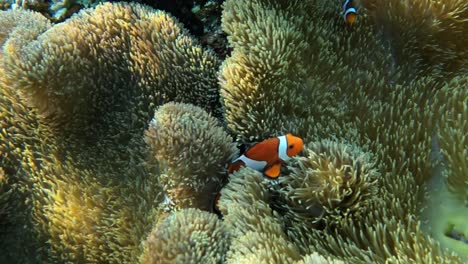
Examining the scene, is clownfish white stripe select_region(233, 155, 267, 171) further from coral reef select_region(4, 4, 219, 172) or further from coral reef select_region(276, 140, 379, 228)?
coral reef select_region(4, 4, 219, 172)

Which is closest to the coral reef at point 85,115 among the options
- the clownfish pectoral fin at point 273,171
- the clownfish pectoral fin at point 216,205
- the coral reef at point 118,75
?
the coral reef at point 118,75

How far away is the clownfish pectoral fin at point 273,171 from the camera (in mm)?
1470

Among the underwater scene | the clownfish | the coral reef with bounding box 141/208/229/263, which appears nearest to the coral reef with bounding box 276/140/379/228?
the underwater scene

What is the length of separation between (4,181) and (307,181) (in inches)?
57.6

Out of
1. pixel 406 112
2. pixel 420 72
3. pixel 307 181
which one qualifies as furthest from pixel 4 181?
pixel 420 72

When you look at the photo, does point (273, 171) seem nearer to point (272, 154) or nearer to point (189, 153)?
point (272, 154)

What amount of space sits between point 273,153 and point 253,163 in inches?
4.2

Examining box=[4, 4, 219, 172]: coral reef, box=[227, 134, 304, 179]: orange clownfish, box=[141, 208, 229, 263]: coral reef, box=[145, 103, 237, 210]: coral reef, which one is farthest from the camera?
box=[4, 4, 219, 172]: coral reef

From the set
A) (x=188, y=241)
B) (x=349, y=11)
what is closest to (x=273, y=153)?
(x=188, y=241)

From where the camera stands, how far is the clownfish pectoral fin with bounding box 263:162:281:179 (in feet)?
4.82

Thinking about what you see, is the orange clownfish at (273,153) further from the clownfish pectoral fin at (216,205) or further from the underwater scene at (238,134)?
the clownfish pectoral fin at (216,205)

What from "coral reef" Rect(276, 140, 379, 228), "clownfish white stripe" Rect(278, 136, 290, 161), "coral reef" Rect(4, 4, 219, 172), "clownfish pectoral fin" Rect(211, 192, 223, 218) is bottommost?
"clownfish pectoral fin" Rect(211, 192, 223, 218)

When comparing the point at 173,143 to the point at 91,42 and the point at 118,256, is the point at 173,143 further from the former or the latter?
the point at 91,42

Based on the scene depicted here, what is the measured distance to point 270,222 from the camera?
138 cm
